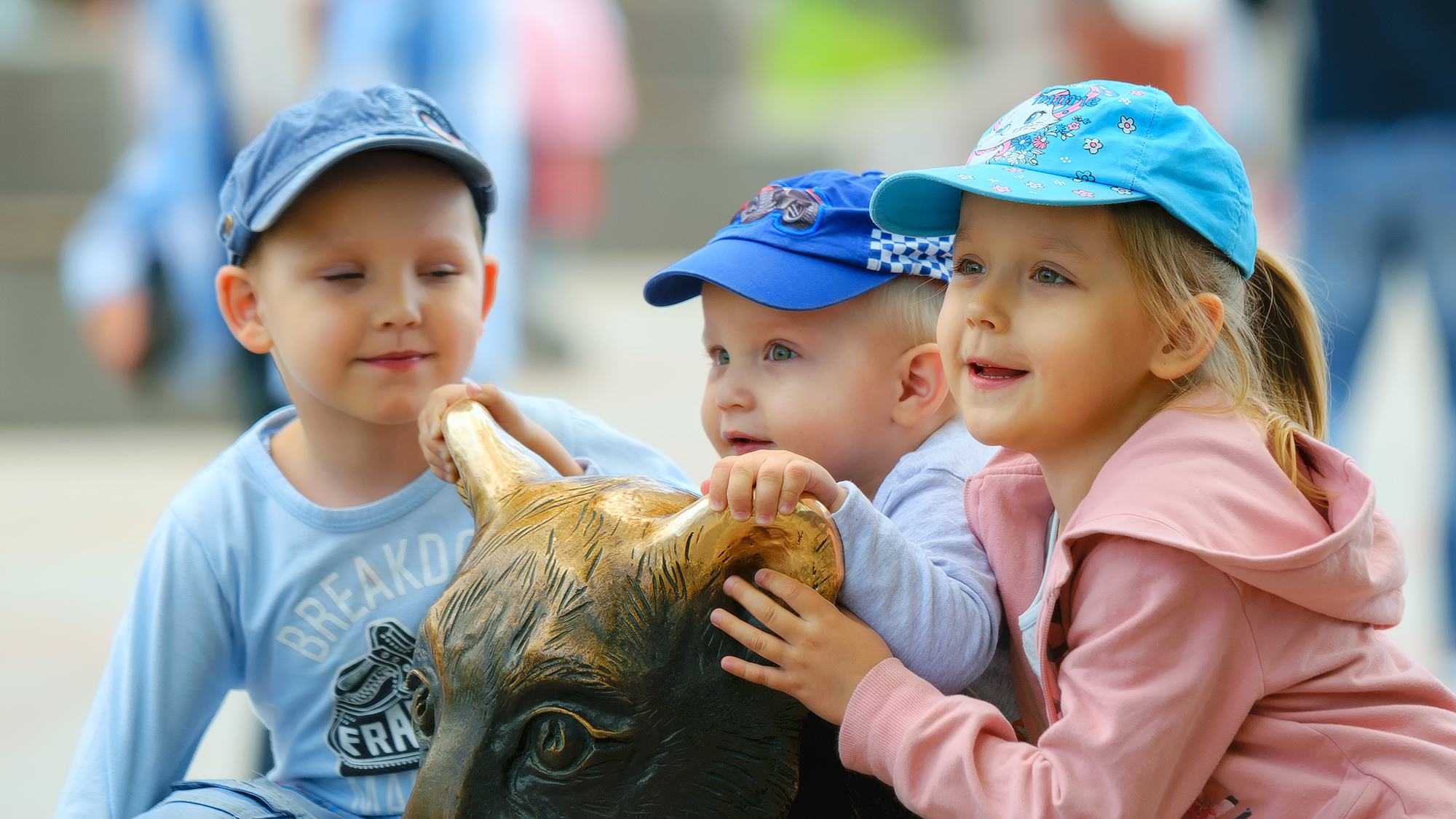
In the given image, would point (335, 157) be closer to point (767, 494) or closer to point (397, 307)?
point (397, 307)

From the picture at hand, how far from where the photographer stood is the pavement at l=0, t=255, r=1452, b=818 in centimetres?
416

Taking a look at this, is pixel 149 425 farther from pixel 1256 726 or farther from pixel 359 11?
pixel 1256 726

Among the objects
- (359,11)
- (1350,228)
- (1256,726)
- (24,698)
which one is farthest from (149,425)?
(1256,726)

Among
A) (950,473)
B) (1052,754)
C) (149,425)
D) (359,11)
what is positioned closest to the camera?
(1052,754)

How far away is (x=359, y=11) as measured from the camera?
363 cm

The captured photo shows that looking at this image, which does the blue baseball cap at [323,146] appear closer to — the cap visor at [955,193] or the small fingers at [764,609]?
the cap visor at [955,193]

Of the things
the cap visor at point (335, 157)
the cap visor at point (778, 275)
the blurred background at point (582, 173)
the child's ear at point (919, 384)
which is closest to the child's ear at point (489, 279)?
the cap visor at point (335, 157)

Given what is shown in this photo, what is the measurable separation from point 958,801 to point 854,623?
0.19 m

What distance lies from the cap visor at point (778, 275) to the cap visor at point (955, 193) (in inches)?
4.1

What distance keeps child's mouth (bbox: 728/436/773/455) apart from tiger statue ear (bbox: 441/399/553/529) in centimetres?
33

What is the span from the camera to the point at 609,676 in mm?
1253

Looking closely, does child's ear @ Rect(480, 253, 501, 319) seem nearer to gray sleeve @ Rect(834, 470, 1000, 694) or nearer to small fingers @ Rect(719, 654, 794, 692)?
gray sleeve @ Rect(834, 470, 1000, 694)

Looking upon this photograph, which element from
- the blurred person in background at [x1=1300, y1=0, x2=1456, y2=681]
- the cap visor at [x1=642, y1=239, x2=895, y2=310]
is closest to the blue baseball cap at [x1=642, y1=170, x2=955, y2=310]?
the cap visor at [x1=642, y1=239, x2=895, y2=310]

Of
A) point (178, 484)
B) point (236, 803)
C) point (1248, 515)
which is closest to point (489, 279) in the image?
point (236, 803)
